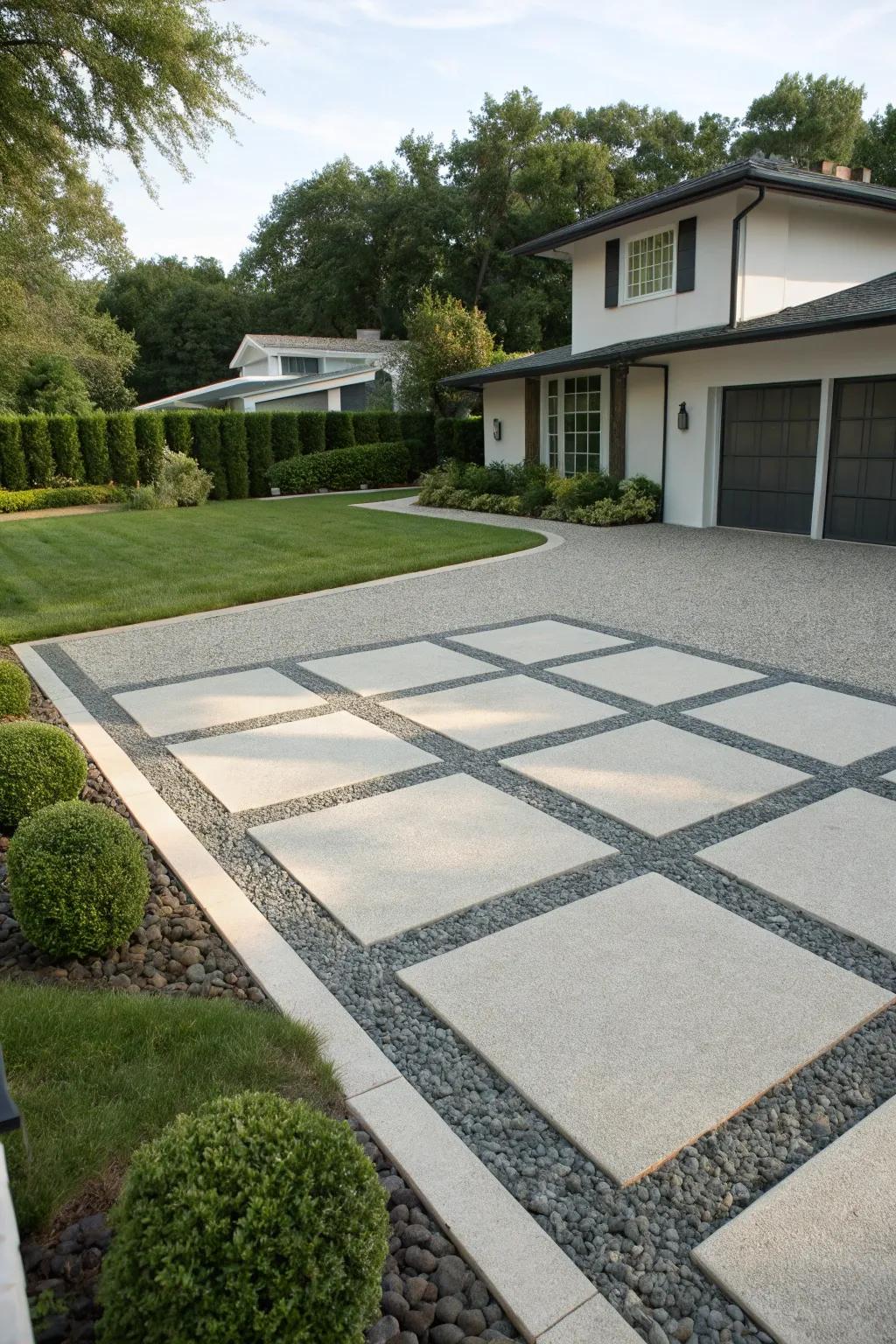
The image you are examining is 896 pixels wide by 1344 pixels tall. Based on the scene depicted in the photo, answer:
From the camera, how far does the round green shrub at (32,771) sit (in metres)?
3.76

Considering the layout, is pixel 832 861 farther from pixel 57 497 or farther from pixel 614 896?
pixel 57 497

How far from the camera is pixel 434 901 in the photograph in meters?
3.19

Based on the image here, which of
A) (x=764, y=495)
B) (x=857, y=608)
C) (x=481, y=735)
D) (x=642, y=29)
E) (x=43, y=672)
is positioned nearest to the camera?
(x=481, y=735)

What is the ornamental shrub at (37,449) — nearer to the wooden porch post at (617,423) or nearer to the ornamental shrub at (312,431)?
the ornamental shrub at (312,431)

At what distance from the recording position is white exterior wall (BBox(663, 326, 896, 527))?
35.9 ft

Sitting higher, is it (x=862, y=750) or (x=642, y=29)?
(x=642, y=29)

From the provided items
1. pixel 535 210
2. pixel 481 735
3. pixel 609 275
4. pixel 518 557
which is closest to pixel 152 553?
pixel 518 557

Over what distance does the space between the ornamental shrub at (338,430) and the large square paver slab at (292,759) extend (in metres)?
18.0

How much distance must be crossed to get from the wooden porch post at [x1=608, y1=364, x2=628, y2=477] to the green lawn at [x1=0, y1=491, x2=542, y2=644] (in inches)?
103

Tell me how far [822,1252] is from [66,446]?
67.6ft

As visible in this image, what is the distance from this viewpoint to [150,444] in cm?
1995

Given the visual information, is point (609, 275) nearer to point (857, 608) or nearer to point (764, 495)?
point (764, 495)

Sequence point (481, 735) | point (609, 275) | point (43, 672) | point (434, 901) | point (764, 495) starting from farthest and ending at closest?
point (609, 275) < point (764, 495) < point (43, 672) < point (481, 735) < point (434, 901)

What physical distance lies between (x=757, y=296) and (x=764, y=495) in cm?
302
